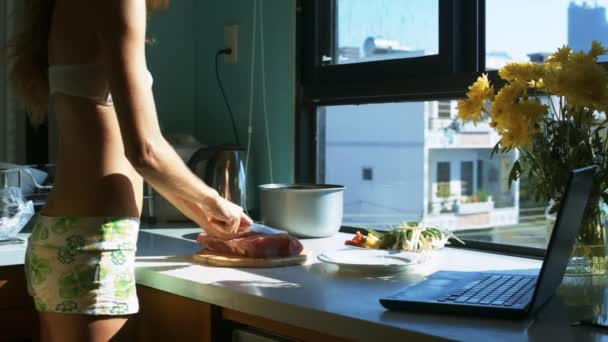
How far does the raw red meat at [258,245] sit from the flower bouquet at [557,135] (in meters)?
0.50

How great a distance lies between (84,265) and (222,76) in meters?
1.32

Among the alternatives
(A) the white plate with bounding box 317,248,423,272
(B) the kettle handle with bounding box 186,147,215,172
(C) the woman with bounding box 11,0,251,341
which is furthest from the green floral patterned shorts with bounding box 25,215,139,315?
(B) the kettle handle with bounding box 186,147,215,172

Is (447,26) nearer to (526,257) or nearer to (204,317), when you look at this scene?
(526,257)

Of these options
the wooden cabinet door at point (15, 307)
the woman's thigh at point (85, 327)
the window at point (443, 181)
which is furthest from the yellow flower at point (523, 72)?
the window at point (443, 181)

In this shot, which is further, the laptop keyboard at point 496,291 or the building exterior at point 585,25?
the building exterior at point 585,25

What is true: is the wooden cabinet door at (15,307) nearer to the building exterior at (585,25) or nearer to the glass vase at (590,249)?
the glass vase at (590,249)

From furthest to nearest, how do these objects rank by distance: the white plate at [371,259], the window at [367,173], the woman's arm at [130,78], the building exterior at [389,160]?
the window at [367,173], the building exterior at [389,160], the white plate at [371,259], the woman's arm at [130,78]

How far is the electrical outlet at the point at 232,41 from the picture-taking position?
8.25 feet

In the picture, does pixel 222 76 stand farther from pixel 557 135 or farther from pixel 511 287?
pixel 511 287

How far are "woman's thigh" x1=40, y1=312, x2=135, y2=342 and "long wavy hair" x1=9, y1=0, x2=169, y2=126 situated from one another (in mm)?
437

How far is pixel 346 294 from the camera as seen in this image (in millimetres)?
1354

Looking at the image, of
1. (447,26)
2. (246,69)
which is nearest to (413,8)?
(447,26)

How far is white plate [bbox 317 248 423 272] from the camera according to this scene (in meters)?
1.53

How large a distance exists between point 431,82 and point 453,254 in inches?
17.9
